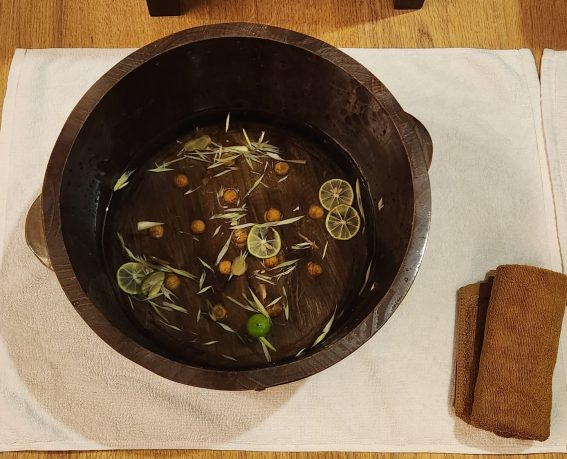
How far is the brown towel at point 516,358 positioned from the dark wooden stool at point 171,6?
2.83ft

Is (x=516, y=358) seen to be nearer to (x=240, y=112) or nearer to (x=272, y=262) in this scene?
(x=272, y=262)

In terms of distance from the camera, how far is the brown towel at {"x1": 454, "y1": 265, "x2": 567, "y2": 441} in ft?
4.30

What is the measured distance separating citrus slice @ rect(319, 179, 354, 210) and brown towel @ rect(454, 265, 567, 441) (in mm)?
424

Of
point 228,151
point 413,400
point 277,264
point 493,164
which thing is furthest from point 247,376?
point 493,164

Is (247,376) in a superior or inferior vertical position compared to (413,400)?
superior

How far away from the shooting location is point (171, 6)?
1.68 metres

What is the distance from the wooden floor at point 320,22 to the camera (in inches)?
66.7

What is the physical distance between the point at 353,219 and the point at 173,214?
47 cm

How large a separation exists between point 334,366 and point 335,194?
1.46 feet

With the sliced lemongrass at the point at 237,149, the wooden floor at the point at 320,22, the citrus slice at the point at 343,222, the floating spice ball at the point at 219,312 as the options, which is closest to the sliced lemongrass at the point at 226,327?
the floating spice ball at the point at 219,312

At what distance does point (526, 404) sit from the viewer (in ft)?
4.29

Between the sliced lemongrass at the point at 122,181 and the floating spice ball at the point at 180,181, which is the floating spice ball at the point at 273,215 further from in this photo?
the sliced lemongrass at the point at 122,181

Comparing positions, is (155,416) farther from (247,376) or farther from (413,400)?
(413,400)

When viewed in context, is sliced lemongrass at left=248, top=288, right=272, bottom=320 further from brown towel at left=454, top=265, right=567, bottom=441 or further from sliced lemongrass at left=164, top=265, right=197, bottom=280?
brown towel at left=454, top=265, right=567, bottom=441
